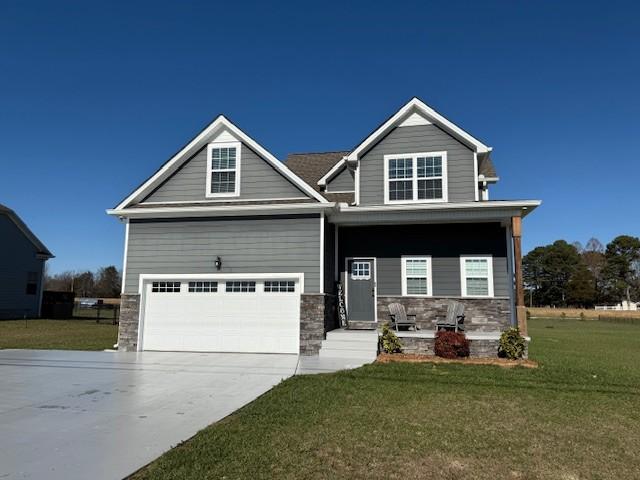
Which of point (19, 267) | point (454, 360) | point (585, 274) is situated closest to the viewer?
point (454, 360)

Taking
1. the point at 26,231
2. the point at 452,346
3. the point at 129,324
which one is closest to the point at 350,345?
the point at 452,346

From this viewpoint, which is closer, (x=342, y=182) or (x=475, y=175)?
(x=475, y=175)

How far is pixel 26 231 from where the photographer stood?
29422 millimetres

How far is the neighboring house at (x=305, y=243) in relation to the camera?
12.4 metres

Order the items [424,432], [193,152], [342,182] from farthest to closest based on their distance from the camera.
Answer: [342,182] < [193,152] < [424,432]

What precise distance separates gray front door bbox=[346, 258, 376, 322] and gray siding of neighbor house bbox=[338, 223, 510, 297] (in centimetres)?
23

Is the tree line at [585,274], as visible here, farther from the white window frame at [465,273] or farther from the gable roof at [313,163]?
the white window frame at [465,273]

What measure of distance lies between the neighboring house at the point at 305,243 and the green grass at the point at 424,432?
13.2ft

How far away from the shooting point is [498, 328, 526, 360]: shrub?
10828mm

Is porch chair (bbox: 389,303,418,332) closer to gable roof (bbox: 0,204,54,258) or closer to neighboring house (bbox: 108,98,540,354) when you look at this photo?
neighboring house (bbox: 108,98,540,354)

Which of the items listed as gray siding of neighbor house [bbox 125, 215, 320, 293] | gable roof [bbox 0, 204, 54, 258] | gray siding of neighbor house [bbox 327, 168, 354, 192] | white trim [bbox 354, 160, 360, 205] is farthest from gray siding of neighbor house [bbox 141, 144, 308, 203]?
gable roof [bbox 0, 204, 54, 258]

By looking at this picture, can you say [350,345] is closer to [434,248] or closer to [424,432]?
[434,248]

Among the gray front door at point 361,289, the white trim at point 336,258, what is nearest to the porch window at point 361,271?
the gray front door at point 361,289

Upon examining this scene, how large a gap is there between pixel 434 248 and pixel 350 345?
4.33 metres
